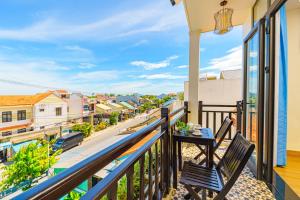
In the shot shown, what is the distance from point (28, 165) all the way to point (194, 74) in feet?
15.3

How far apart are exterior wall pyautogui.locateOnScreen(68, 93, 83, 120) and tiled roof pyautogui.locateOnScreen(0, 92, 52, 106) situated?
0.93 meters

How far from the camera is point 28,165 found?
402 centimetres

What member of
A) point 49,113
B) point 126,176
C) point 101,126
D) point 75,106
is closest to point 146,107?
point 101,126

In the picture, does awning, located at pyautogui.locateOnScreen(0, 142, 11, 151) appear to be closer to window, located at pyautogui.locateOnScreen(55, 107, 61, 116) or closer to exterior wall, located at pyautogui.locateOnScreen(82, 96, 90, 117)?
window, located at pyautogui.locateOnScreen(55, 107, 61, 116)

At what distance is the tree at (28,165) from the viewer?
3736 millimetres

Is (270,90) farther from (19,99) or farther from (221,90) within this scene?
(19,99)

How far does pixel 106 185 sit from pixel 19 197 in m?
0.34

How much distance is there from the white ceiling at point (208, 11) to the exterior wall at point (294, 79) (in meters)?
0.79

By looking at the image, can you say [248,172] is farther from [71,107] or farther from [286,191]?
[71,107]

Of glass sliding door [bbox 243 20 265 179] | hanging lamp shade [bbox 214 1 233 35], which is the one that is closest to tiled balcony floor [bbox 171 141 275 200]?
glass sliding door [bbox 243 20 265 179]

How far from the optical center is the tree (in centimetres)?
374

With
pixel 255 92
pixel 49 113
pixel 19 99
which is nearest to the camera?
pixel 255 92

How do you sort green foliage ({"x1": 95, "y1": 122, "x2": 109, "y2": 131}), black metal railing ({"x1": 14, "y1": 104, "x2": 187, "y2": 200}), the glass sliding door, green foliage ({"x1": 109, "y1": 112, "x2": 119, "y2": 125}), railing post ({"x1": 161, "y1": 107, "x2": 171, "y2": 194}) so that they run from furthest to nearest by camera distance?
1. green foliage ({"x1": 109, "y1": 112, "x2": 119, "y2": 125})
2. green foliage ({"x1": 95, "y1": 122, "x2": 109, "y2": 131})
3. the glass sliding door
4. railing post ({"x1": 161, "y1": 107, "x2": 171, "y2": 194})
5. black metal railing ({"x1": 14, "y1": 104, "x2": 187, "y2": 200})

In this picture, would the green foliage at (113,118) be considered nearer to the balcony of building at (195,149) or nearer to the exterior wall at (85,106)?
the exterior wall at (85,106)
